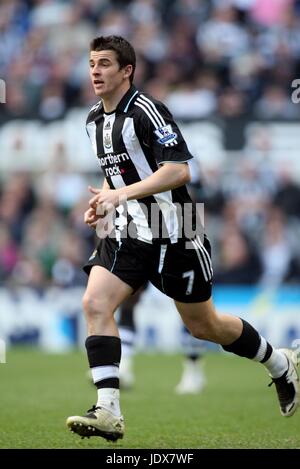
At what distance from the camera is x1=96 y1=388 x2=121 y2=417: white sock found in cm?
602

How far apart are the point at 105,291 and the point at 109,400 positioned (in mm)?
633

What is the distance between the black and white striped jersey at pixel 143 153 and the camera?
243 inches

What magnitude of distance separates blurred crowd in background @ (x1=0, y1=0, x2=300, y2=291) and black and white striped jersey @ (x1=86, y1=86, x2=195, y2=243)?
6.69 metres

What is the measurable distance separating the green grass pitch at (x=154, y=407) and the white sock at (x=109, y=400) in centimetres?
22

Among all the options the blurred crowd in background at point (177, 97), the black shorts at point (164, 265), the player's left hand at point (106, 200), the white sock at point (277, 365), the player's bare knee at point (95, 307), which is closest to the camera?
the player's left hand at point (106, 200)

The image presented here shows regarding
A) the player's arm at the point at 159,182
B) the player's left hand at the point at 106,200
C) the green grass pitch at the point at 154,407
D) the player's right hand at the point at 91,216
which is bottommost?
the green grass pitch at the point at 154,407

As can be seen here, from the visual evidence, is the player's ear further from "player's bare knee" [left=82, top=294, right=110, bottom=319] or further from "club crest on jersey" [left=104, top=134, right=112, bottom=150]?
"player's bare knee" [left=82, top=294, right=110, bottom=319]

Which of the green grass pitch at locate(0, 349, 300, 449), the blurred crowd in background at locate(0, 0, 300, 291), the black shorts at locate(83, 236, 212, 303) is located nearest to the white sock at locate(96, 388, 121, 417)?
the green grass pitch at locate(0, 349, 300, 449)

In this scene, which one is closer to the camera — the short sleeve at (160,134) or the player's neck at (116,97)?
the short sleeve at (160,134)

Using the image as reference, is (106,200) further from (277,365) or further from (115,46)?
(277,365)

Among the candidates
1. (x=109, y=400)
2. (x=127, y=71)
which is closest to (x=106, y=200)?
(x=127, y=71)

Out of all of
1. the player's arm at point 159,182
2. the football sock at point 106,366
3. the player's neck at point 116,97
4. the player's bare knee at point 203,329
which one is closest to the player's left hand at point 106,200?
the player's arm at point 159,182

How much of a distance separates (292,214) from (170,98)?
2.60m

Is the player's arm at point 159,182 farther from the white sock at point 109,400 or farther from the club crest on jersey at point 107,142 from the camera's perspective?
the white sock at point 109,400
